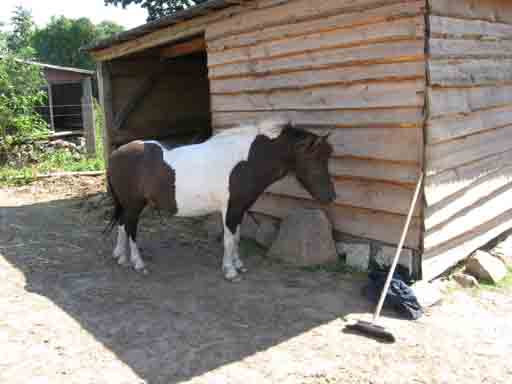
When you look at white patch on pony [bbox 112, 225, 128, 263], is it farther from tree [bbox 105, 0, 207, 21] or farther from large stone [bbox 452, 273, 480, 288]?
tree [bbox 105, 0, 207, 21]

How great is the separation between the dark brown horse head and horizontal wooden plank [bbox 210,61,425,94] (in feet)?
2.28

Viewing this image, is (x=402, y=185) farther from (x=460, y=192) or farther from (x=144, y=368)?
(x=144, y=368)

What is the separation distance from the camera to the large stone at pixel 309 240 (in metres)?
5.34

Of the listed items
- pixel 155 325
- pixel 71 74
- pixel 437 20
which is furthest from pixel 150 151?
pixel 71 74

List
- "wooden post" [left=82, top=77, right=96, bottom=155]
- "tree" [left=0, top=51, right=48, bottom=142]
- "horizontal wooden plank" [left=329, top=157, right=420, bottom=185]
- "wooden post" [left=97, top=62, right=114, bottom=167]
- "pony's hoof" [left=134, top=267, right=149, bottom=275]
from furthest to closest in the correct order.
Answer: "wooden post" [left=82, top=77, right=96, bottom=155] → "tree" [left=0, top=51, right=48, bottom=142] → "wooden post" [left=97, top=62, right=114, bottom=167] → "pony's hoof" [left=134, top=267, right=149, bottom=275] → "horizontal wooden plank" [left=329, top=157, right=420, bottom=185]

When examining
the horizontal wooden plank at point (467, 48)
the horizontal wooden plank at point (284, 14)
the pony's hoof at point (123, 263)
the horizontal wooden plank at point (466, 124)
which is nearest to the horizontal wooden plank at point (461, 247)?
the horizontal wooden plank at point (466, 124)

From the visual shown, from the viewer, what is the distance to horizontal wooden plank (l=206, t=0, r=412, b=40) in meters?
4.90

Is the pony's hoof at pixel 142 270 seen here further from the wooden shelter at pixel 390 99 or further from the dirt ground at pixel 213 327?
the wooden shelter at pixel 390 99

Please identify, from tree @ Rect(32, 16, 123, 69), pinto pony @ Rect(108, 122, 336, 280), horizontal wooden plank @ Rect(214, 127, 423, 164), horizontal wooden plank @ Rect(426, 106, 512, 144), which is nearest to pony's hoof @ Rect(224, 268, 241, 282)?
pinto pony @ Rect(108, 122, 336, 280)

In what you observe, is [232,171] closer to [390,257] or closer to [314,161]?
[314,161]

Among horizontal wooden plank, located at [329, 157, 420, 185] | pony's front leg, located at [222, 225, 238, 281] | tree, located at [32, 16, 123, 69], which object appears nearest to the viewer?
horizontal wooden plank, located at [329, 157, 420, 185]

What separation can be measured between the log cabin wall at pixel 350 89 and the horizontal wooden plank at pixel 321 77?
0.03ft

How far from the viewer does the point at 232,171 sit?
5023 millimetres

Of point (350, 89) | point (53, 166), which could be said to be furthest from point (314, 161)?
point (53, 166)
